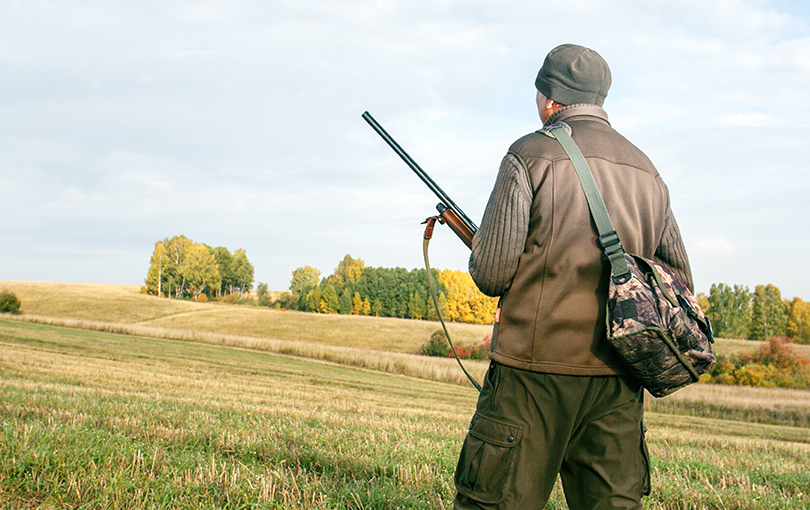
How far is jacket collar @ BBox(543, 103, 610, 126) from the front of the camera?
2.67m

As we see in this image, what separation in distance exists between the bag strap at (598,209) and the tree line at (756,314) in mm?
75143

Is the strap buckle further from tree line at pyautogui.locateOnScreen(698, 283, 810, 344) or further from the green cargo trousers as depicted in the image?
tree line at pyautogui.locateOnScreen(698, 283, 810, 344)

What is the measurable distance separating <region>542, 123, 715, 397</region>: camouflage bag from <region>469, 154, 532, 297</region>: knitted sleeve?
0.81ft

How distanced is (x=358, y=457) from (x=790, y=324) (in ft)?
272

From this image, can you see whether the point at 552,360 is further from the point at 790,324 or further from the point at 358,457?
the point at 790,324

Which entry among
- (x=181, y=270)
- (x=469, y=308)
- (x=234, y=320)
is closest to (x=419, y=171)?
(x=234, y=320)

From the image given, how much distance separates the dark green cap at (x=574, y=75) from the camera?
2.67 meters

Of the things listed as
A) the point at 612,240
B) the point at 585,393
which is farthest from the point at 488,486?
the point at 612,240

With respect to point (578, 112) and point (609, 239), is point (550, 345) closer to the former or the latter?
point (609, 239)

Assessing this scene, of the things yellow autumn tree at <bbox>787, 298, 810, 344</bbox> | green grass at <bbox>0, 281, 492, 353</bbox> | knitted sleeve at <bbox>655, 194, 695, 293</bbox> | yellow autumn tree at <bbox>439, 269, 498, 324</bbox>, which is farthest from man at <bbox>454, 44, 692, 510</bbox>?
yellow autumn tree at <bbox>787, 298, 810, 344</bbox>

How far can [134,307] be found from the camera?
66250 mm

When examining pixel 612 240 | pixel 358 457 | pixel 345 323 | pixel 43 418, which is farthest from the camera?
pixel 345 323

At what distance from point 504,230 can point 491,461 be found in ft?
3.03

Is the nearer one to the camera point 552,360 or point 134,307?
point 552,360
